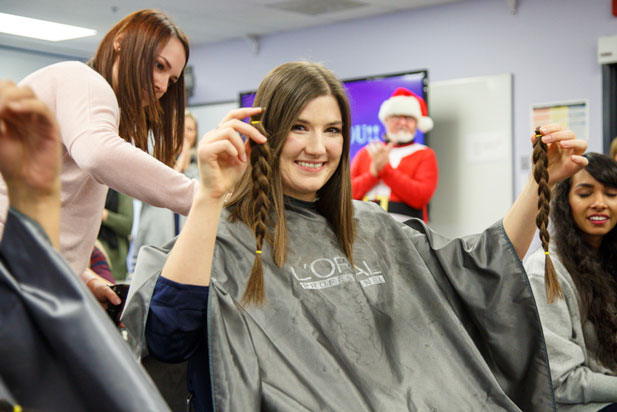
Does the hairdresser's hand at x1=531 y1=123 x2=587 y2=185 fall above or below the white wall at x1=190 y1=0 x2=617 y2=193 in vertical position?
below

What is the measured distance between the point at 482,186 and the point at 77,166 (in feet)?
14.5

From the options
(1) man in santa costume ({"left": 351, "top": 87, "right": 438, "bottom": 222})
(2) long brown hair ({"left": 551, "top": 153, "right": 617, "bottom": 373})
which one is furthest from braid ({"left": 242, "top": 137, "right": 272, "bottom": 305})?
(1) man in santa costume ({"left": 351, "top": 87, "right": 438, "bottom": 222})

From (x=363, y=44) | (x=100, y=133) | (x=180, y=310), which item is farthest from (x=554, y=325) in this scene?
(x=363, y=44)

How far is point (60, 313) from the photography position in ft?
2.77

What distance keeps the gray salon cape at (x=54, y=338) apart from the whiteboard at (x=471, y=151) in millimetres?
4864

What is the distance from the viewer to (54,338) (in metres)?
0.85

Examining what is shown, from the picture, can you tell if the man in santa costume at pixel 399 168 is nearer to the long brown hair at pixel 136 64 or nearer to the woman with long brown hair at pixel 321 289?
the woman with long brown hair at pixel 321 289

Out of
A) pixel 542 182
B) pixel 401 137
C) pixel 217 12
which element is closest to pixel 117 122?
pixel 542 182

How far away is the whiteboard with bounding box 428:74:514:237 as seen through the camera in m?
5.46

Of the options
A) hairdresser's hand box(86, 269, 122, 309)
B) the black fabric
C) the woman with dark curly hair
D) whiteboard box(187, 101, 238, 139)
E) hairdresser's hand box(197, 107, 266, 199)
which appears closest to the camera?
hairdresser's hand box(197, 107, 266, 199)

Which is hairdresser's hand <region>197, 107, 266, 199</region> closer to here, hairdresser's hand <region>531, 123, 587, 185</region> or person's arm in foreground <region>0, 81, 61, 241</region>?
person's arm in foreground <region>0, 81, 61, 241</region>

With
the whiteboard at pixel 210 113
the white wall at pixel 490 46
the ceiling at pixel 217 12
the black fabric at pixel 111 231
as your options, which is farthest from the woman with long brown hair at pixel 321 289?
the whiteboard at pixel 210 113

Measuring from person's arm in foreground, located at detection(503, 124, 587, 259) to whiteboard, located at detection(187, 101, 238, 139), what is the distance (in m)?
5.71

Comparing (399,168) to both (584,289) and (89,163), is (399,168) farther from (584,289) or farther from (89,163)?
(89,163)
